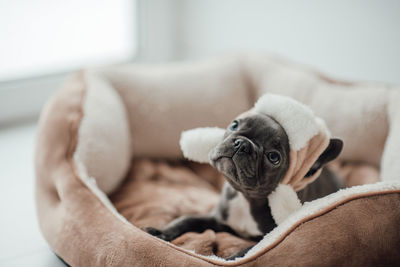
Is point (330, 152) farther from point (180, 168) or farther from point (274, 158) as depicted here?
Answer: point (180, 168)

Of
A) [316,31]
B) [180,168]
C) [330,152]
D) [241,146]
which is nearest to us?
[241,146]

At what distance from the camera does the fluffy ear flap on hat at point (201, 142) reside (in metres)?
1.48

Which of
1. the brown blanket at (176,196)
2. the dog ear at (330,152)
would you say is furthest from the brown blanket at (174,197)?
the dog ear at (330,152)

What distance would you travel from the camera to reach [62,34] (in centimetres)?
280

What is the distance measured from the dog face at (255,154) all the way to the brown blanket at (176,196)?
227mm

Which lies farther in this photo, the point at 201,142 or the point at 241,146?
the point at 201,142

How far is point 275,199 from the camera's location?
143cm

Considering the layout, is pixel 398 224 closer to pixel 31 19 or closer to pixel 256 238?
pixel 256 238

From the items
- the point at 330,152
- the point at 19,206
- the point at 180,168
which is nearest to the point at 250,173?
the point at 330,152

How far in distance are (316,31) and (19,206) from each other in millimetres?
1576

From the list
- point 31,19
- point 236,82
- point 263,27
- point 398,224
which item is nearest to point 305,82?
point 236,82

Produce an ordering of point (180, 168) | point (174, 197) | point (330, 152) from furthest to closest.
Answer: point (180, 168) → point (174, 197) → point (330, 152)

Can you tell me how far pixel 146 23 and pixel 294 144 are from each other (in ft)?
6.20

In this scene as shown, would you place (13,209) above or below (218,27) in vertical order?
below
